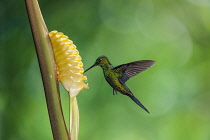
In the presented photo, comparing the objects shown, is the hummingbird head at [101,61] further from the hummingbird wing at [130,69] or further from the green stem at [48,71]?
the green stem at [48,71]

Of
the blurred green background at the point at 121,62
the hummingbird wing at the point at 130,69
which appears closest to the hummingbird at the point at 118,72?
the hummingbird wing at the point at 130,69

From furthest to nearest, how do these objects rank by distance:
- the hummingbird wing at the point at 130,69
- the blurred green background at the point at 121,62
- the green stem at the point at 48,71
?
1. the blurred green background at the point at 121,62
2. the hummingbird wing at the point at 130,69
3. the green stem at the point at 48,71

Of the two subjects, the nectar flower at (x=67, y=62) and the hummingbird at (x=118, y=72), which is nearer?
the nectar flower at (x=67, y=62)

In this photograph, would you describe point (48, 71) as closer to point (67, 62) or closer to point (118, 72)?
point (67, 62)

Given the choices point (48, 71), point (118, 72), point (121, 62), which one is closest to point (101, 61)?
point (118, 72)

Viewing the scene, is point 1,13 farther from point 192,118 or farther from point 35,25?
point 35,25

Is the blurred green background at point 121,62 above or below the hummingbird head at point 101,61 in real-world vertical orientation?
above
